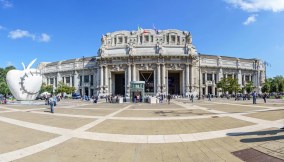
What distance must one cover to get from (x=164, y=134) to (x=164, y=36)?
6901 centimetres

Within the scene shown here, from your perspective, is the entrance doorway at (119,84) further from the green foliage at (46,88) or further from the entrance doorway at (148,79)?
the green foliage at (46,88)

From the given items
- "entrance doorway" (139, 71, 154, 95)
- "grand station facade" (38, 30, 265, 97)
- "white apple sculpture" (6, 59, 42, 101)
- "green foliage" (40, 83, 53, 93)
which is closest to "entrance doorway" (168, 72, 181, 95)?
"grand station facade" (38, 30, 265, 97)

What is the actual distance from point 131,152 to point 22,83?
119 ft

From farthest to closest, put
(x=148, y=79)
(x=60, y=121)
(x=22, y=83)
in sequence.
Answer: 1. (x=148, y=79)
2. (x=22, y=83)
3. (x=60, y=121)

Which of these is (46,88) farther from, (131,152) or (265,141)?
(265,141)

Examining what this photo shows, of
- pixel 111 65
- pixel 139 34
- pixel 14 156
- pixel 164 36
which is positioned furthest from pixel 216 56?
pixel 14 156

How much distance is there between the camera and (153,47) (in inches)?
2864

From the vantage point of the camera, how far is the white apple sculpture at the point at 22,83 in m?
35.5

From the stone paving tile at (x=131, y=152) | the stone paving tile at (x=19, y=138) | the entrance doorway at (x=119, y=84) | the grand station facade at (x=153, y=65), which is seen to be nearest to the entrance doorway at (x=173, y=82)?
the grand station facade at (x=153, y=65)

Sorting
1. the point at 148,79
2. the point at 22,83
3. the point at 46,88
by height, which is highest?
the point at 148,79

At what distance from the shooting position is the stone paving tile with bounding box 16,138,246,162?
19.8ft

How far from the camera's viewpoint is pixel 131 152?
22.0ft

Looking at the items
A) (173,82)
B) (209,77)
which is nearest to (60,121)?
(173,82)

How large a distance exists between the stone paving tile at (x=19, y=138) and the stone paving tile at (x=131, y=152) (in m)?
1.36
